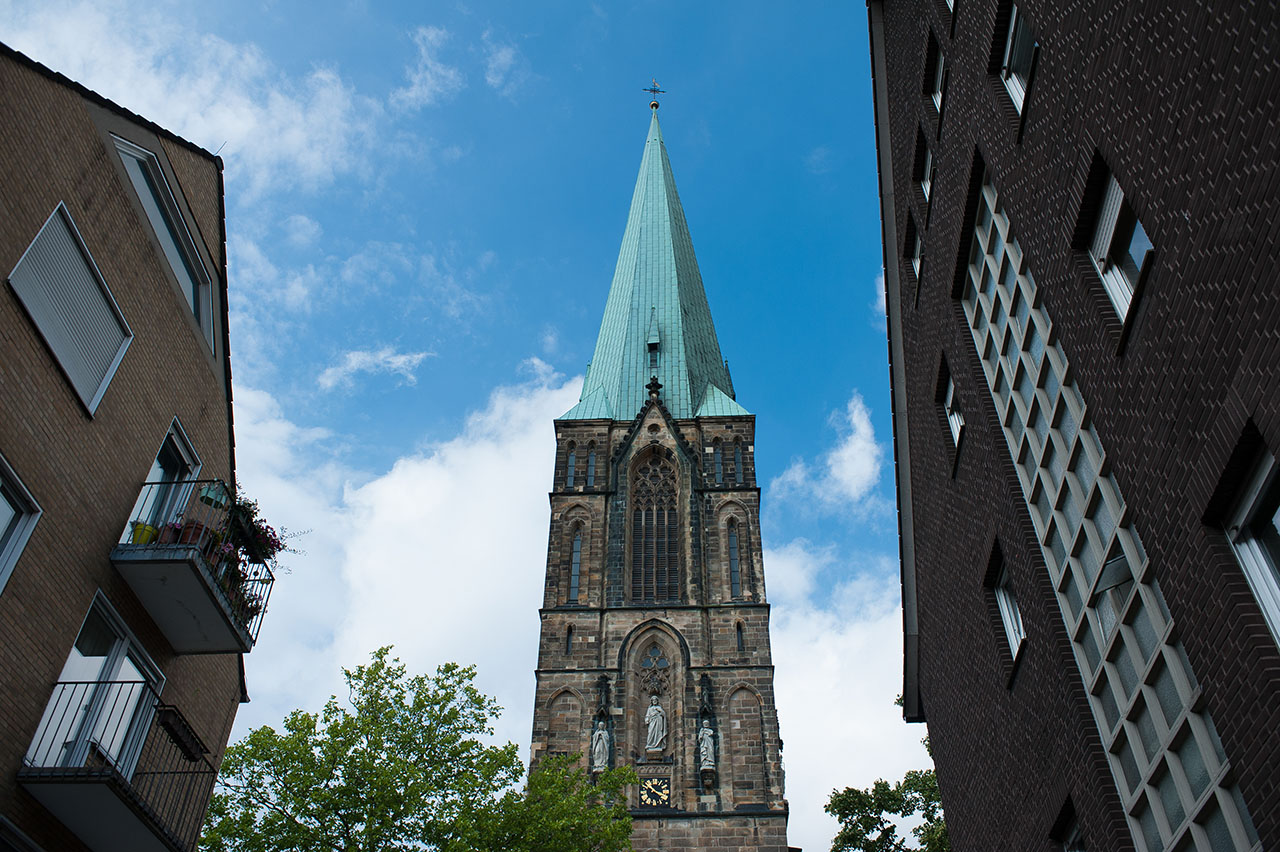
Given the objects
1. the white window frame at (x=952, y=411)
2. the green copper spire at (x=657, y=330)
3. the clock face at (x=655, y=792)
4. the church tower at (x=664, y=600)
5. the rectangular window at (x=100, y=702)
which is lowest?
the rectangular window at (x=100, y=702)

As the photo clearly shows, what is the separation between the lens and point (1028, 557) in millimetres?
10250

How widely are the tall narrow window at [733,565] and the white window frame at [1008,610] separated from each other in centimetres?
2855

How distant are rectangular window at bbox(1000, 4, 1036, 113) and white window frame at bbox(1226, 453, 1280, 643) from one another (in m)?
4.71

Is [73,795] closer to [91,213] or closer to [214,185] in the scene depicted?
[91,213]

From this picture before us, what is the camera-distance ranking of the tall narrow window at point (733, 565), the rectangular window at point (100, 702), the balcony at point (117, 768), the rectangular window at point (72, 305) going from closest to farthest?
1. the balcony at point (117, 768)
2. the rectangular window at point (72, 305)
3. the rectangular window at point (100, 702)
4. the tall narrow window at point (733, 565)

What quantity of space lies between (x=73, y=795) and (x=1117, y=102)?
10.5 metres

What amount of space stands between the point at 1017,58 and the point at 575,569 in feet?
109

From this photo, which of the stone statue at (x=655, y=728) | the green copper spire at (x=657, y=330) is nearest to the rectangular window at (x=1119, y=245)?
the stone statue at (x=655, y=728)

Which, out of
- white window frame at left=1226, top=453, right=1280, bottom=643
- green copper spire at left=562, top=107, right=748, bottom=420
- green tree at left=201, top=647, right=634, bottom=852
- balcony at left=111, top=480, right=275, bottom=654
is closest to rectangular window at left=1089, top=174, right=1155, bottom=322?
white window frame at left=1226, top=453, right=1280, bottom=643

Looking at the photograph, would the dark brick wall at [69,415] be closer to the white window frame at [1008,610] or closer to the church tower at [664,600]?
the white window frame at [1008,610]

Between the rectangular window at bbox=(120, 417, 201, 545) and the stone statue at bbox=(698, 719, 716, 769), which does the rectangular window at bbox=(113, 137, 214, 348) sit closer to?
the rectangular window at bbox=(120, 417, 201, 545)

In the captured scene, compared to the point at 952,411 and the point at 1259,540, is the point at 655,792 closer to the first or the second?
the point at 952,411

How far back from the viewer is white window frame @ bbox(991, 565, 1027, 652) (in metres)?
11.7

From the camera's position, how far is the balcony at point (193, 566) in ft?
35.2
